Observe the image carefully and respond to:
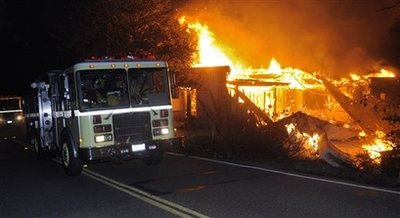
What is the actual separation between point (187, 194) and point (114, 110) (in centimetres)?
305

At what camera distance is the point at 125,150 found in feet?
33.6

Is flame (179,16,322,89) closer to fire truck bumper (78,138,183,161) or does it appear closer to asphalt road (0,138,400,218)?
Answer: asphalt road (0,138,400,218)

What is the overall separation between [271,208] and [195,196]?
147 centimetres

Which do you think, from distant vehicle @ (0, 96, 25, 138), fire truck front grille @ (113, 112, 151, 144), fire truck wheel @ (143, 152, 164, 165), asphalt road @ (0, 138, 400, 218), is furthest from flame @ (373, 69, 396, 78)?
distant vehicle @ (0, 96, 25, 138)

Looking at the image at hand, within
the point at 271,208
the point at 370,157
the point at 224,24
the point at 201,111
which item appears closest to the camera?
the point at 271,208

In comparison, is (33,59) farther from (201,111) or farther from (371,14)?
(371,14)

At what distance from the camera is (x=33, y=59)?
105 feet

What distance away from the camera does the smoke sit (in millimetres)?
24891

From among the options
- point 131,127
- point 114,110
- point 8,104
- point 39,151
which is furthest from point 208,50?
point 8,104

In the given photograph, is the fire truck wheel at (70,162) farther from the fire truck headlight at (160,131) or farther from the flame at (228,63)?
the flame at (228,63)

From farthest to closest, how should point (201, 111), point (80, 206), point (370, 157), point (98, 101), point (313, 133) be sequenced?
point (201, 111) → point (313, 133) → point (370, 157) → point (98, 101) → point (80, 206)

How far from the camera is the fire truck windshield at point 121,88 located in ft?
33.2

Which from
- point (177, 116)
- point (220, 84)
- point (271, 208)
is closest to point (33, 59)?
point (177, 116)

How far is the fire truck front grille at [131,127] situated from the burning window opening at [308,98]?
445cm
